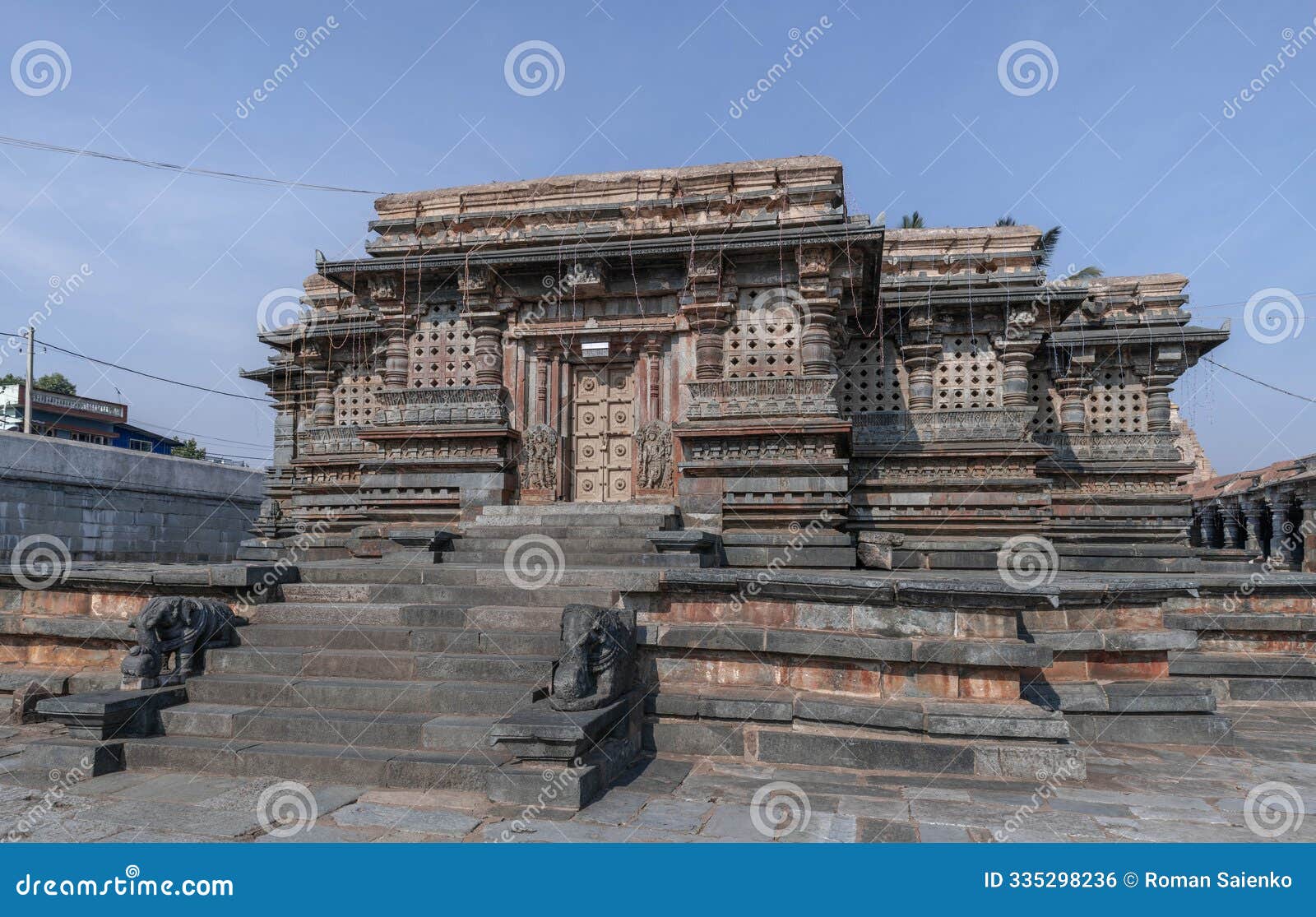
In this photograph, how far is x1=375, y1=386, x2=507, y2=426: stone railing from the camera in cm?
1143

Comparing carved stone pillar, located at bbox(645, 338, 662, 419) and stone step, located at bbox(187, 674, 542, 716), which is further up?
carved stone pillar, located at bbox(645, 338, 662, 419)

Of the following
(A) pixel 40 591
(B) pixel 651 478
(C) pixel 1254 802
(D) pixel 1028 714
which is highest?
(B) pixel 651 478

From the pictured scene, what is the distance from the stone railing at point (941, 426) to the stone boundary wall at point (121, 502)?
1724 cm

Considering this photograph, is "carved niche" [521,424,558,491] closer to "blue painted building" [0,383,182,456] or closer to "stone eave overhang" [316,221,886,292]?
"stone eave overhang" [316,221,886,292]

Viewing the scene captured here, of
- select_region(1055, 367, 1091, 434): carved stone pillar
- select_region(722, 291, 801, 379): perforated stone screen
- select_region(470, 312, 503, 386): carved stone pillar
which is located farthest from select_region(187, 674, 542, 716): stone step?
select_region(1055, 367, 1091, 434): carved stone pillar

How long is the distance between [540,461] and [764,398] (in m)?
3.51

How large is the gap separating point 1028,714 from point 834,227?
7.14 meters

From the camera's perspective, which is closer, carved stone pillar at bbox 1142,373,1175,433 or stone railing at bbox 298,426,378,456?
carved stone pillar at bbox 1142,373,1175,433

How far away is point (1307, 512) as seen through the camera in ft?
79.2

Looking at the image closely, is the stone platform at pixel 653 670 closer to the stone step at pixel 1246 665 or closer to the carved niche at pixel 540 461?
the stone step at pixel 1246 665

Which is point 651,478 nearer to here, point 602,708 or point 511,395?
point 511,395

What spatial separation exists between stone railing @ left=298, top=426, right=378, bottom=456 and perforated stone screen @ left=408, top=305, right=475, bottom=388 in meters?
4.62

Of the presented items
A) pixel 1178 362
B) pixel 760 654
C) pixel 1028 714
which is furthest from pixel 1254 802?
pixel 1178 362

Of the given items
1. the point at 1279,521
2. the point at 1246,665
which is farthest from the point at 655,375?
the point at 1279,521
